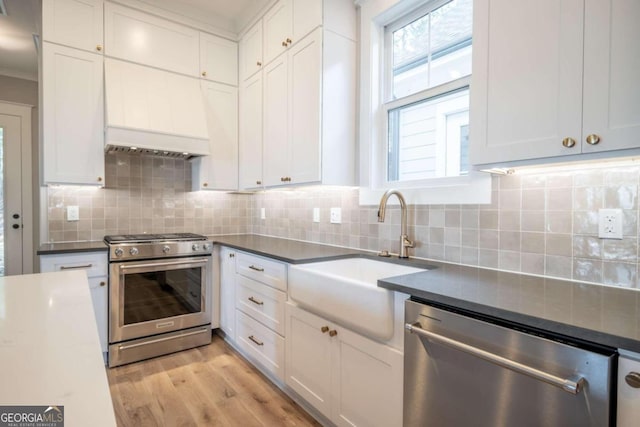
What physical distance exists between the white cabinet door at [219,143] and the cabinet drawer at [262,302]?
106cm

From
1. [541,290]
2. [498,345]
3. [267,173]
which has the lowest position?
[498,345]

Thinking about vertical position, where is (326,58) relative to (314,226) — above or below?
above

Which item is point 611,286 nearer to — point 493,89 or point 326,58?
point 493,89

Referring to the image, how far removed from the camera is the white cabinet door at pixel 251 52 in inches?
114

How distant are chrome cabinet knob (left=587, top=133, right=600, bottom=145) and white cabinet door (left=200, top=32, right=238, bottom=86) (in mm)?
2961

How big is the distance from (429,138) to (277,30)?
4.96ft

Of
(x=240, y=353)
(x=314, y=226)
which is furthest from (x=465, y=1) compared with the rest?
(x=240, y=353)

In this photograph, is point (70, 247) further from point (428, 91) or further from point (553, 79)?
point (553, 79)

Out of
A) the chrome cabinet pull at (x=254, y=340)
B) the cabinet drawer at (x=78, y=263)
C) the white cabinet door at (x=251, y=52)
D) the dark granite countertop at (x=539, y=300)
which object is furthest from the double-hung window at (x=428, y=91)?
the cabinet drawer at (x=78, y=263)

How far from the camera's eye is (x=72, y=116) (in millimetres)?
2561

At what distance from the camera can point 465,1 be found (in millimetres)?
1847

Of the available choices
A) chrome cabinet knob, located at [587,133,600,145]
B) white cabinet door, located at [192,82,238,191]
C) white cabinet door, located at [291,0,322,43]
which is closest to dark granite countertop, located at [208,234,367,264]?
white cabinet door, located at [192,82,238,191]

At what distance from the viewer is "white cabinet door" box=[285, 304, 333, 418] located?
171 centimetres

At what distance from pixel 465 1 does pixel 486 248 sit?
1353 millimetres
